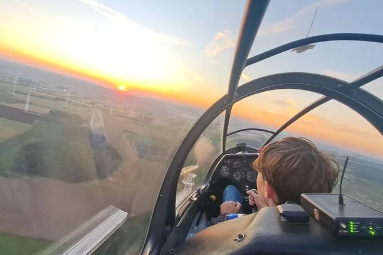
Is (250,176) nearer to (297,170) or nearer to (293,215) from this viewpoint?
(297,170)

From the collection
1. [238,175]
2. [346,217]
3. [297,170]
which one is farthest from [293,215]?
[238,175]

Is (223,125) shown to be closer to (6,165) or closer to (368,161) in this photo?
(368,161)

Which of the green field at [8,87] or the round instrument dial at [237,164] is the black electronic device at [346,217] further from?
the round instrument dial at [237,164]

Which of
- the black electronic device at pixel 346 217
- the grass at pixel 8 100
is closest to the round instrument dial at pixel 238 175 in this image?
the grass at pixel 8 100

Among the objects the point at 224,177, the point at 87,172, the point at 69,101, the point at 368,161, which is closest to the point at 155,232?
the point at 87,172

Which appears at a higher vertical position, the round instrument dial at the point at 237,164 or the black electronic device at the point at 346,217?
the black electronic device at the point at 346,217

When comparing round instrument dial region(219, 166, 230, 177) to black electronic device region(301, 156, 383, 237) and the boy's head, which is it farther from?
black electronic device region(301, 156, 383, 237)
